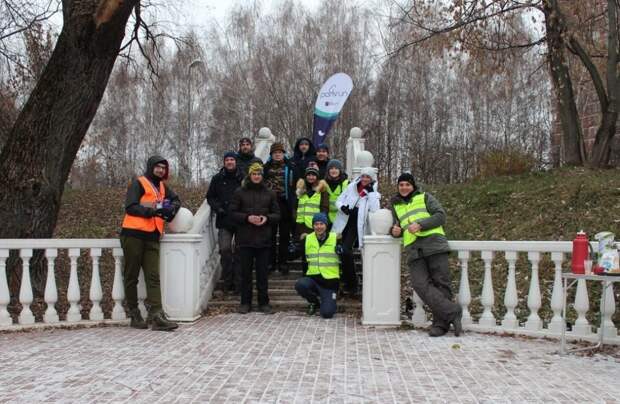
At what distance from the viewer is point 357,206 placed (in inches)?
302

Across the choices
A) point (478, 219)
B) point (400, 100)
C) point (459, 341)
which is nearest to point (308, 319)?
point (459, 341)

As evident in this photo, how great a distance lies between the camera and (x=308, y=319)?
716 centimetres

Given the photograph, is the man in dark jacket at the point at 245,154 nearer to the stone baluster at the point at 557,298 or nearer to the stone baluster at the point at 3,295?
the stone baluster at the point at 3,295

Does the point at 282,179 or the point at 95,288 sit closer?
the point at 95,288

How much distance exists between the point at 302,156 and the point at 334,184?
86 cm

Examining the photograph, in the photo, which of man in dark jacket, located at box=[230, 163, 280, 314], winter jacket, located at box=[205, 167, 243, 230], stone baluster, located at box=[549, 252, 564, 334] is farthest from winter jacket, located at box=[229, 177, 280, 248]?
stone baluster, located at box=[549, 252, 564, 334]

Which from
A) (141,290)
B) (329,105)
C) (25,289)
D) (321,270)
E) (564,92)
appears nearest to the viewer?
(25,289)

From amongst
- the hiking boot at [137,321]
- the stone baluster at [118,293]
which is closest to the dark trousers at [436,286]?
the hiking boot at [137,321]

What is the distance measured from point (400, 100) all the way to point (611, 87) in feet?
56.4

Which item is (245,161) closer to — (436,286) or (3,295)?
(436,286)

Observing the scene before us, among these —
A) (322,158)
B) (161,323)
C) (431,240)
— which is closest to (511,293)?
(431,240)

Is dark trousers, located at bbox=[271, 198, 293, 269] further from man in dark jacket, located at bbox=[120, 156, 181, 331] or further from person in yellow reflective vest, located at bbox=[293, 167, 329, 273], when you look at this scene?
man in dark jacket, located at bbox=[120, 156, 181, 331]

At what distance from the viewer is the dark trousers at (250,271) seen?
24.0 ft

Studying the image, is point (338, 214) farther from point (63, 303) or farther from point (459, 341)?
point (63, 303)
